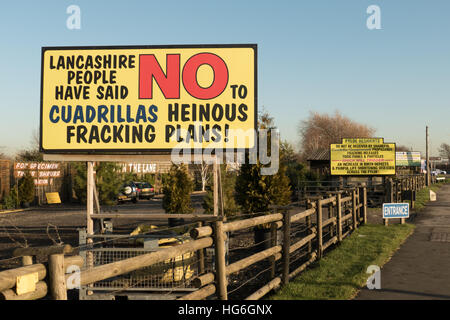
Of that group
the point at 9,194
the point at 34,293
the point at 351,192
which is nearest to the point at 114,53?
the point at 34,293

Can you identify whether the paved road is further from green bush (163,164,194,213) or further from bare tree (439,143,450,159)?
bare tree (439,143,450,159)

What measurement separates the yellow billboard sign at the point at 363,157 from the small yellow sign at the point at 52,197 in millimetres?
18598

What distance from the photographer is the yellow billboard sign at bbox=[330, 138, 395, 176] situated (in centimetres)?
2758

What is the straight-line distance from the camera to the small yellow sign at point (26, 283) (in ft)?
10.2

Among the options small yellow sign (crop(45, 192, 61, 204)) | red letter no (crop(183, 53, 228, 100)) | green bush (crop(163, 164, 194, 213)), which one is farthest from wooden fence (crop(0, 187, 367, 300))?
small yellow sign (crop(45, 192, 61, 204))

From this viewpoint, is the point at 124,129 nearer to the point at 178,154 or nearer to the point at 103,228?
the point at 178,154

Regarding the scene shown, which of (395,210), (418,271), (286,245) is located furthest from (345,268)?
(395,210)

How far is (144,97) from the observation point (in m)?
8.91

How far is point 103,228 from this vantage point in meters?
8.86

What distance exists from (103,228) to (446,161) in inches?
7140

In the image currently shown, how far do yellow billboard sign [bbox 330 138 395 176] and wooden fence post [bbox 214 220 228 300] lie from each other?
23.4m

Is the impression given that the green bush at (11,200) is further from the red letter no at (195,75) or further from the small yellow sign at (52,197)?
the red letter no at (195,75)

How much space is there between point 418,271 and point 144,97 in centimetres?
593

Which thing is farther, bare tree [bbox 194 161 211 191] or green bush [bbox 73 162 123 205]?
bare tree [bbox 194 161 211 191]
